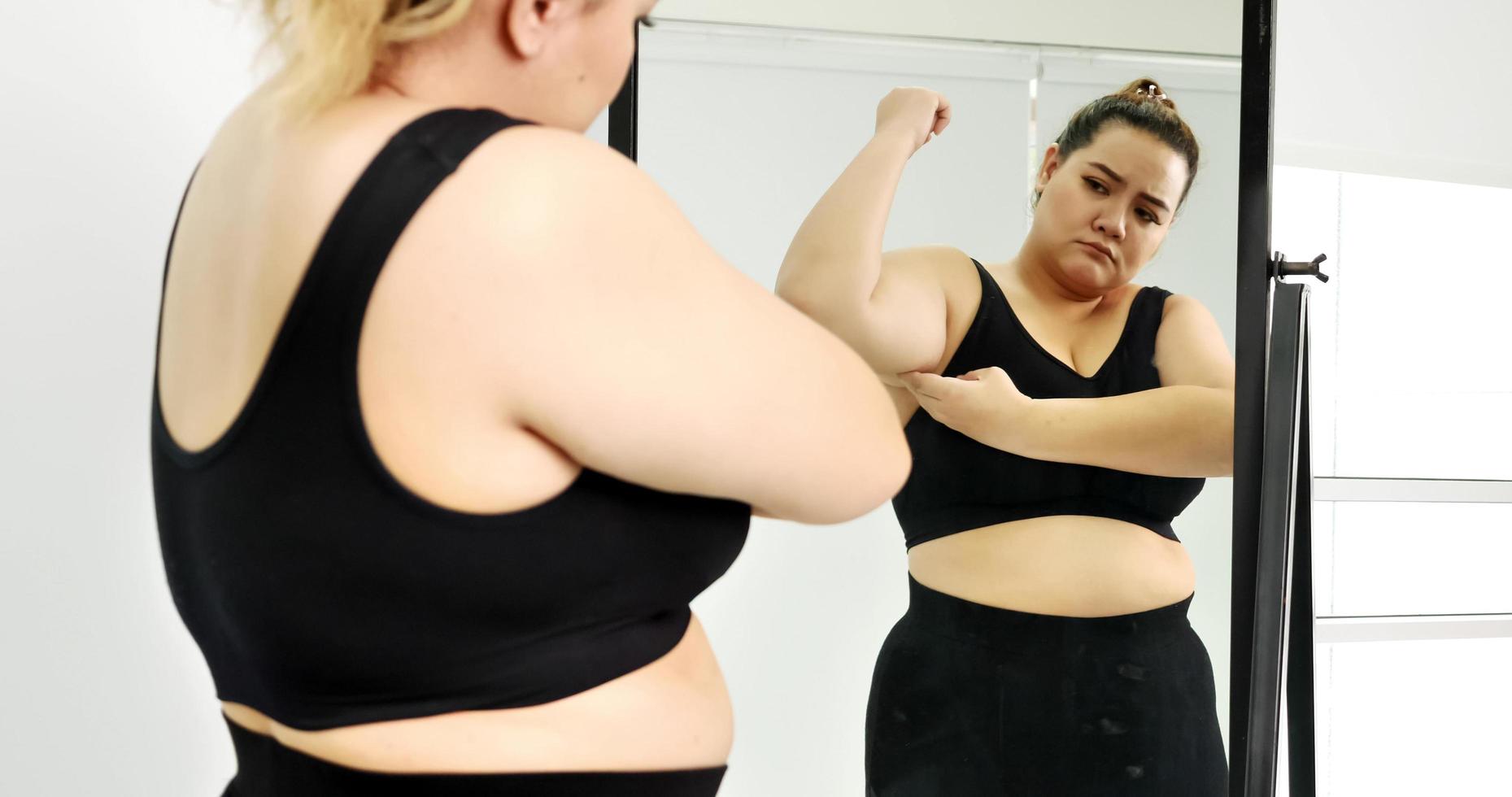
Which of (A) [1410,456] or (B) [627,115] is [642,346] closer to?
(B) [627,115]

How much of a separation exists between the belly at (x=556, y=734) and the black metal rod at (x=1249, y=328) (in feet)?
2.19

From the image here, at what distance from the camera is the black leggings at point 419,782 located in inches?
22.1

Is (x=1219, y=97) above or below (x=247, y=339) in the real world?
above

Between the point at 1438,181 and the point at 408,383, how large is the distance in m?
2.12

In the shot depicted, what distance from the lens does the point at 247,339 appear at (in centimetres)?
53

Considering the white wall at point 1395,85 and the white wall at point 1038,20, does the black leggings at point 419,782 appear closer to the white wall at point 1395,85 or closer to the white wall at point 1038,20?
the white wall at point 1038,20

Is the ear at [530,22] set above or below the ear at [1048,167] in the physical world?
below

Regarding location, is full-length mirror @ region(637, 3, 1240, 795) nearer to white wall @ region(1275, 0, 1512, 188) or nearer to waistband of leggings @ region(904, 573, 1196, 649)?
waistband of leggings @ region(904, 573, 1196, 649)

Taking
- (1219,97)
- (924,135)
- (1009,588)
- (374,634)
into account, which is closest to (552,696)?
(374,634)

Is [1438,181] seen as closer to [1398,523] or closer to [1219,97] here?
[1398,523]

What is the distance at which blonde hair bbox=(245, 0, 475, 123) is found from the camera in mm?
527

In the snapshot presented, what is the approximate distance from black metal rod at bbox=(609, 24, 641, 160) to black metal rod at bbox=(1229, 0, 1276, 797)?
1.93 ft

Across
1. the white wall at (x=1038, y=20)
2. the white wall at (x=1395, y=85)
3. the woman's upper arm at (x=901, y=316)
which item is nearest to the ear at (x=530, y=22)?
the woman's upper arm at (x=901, y=316)

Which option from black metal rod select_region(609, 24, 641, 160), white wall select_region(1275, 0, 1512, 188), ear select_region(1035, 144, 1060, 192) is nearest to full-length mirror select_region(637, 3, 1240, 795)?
ear select_region(1035, 144, 1060, 192)
